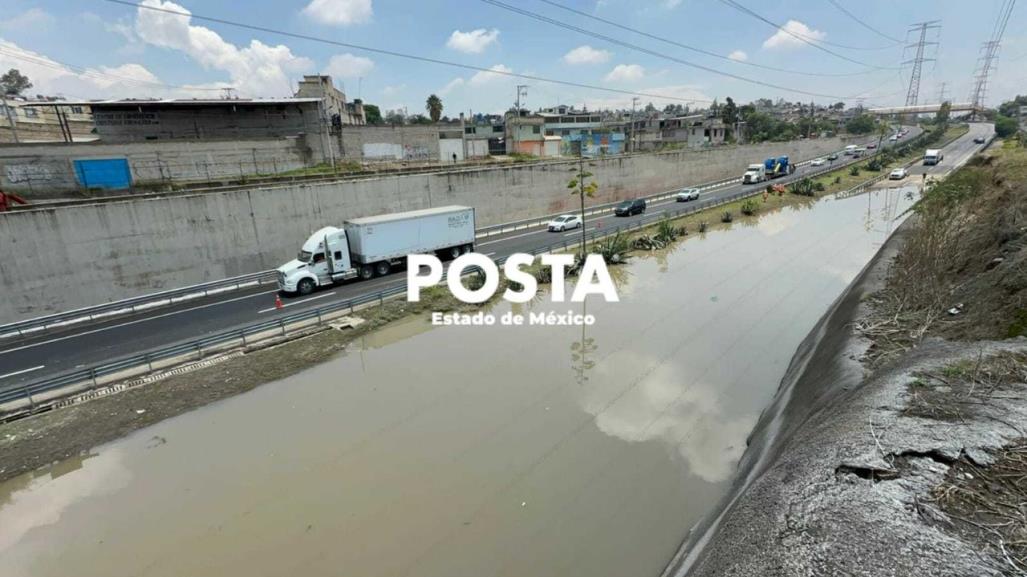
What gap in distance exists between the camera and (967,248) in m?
15.8

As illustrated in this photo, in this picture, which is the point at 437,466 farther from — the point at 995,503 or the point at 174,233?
the point at 174,233

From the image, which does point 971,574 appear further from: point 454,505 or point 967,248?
point 967,248

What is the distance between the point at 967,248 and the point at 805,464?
51.0 feet

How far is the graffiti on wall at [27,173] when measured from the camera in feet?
81.0

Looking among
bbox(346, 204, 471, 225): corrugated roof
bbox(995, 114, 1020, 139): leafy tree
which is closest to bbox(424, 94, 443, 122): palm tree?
bbox(346, 204, 471, 225): corrugated roof

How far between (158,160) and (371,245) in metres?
18.7

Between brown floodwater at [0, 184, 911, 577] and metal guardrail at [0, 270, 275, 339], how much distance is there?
1034 cm

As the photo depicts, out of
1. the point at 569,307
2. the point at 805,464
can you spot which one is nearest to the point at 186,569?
the point at 805,464

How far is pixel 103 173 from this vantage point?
26.6 meters

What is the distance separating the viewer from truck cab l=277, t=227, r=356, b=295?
20.5 meters

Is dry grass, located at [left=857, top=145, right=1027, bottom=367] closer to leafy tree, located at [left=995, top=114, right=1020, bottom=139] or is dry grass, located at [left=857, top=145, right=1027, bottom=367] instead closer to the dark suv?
the dark suv

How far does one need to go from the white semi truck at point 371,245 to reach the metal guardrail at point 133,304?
2.88 meters

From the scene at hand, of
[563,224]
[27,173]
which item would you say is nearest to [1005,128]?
[563,224]

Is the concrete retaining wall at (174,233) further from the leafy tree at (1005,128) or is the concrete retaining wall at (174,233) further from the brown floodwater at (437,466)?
the leafy tree at (1005,128)
